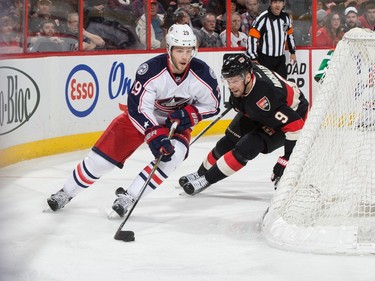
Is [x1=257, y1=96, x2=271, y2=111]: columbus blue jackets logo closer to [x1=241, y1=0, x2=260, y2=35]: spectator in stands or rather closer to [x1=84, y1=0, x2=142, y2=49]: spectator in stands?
[x1=84, y1=0, x2=142, y2=49]: spectator in stands

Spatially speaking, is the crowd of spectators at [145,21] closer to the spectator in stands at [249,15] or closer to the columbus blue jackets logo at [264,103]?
the spectator in stands at [249,15]

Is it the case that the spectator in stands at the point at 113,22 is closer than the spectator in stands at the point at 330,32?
Yes

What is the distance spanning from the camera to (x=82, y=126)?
21.7ft

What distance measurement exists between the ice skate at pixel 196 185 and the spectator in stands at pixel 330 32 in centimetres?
344

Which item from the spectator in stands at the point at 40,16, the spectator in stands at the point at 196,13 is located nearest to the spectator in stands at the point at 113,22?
the spectator in stands at the point at 40,16

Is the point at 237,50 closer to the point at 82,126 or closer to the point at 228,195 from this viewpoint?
the point at 82,126

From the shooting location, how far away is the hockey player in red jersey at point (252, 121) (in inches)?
180

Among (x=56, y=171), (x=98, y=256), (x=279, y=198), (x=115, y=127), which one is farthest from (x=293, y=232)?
(x=56, y=171)

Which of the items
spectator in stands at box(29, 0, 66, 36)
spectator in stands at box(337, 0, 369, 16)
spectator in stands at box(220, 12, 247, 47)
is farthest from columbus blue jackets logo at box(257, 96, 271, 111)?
spectator in stands at box(337, 0, 369, 16)

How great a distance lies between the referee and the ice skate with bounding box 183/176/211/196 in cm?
278

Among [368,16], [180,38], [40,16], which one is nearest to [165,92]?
[180,38]

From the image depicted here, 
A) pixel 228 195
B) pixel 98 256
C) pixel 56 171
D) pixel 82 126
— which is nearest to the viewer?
pixel 98 256

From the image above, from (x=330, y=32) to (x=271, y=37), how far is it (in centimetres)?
79

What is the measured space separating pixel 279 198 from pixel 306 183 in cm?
12
